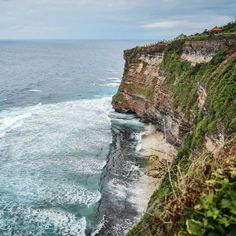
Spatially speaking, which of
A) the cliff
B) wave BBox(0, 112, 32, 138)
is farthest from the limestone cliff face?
wave BBox(0, 112, 32, 138)

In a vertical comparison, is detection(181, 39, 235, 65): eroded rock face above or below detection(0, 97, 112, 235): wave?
above

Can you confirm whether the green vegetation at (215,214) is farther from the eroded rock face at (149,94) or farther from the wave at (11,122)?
the wave at (11,122)

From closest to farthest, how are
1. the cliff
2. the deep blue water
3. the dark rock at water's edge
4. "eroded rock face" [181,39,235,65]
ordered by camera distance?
the cliff → the dark rock at water's edge → the deep blue water → "eroded rock face" [181,39,235,65]

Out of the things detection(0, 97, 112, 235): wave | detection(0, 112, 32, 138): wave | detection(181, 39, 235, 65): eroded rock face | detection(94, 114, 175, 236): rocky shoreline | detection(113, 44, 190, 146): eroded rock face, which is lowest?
detection(0, 112, 32, 138): wave

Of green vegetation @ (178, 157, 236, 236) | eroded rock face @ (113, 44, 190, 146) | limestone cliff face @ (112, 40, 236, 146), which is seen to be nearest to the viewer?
green vegetation @ (178, 157, 236, 236)

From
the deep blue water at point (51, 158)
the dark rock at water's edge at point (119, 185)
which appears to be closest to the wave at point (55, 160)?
the deep blue water at point (51, 158)

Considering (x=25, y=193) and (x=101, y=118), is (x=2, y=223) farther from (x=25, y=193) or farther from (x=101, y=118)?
(x=101, y=118)

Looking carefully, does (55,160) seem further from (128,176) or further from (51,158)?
(128,176)

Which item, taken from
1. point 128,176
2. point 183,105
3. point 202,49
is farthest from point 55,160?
point 202,49

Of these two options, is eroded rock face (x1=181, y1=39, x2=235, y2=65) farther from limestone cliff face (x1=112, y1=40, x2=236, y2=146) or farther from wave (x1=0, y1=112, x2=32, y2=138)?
wave (x1=0, y1=112, x2=32, y2=138)
